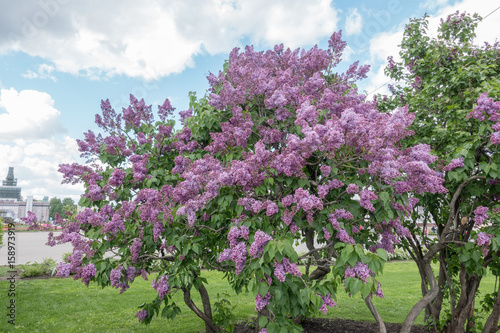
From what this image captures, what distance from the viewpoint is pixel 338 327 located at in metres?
Result: 6.19

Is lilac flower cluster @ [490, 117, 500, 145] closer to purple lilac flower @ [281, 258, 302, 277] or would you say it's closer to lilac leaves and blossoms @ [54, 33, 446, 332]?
lilac leaves and blossoms @ [54, 33, 446, 332]

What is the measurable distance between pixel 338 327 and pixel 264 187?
13.4 feet

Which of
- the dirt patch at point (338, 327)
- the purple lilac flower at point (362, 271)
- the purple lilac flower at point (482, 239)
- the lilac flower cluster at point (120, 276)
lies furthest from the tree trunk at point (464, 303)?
the lilac flower cluster at point (120, 276)

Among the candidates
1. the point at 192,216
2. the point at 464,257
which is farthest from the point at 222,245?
the point at 464,257

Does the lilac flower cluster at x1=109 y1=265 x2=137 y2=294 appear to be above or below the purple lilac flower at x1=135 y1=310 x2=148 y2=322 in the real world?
above

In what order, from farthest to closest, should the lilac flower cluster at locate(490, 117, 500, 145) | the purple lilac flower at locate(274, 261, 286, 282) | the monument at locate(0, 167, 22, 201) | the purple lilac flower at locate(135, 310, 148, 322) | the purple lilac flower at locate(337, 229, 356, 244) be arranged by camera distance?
the monument at locate(0, 167, 22, 201) < the purple lilac flower at locate(135, 310, 148, 322) < the lilac flower cluster at locate(490, 117, 500, 145) < the purple lilac flower at locate(337, 229, 356, 244) < the purple lilac flower at locate(274, 261, 286, 282)

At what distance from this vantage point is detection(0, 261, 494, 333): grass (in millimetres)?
6479

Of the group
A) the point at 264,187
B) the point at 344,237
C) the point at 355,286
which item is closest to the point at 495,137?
the point at 344,237

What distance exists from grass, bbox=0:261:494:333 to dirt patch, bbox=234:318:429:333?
458mm

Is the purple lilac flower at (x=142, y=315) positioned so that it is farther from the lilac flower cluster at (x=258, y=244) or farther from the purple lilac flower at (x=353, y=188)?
the purple lilac flower at (x=353, y=188)

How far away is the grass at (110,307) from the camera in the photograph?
648 cm

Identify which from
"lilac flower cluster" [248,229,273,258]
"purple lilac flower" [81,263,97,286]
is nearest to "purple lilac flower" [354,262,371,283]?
"lilac flower cluster" [248,229,273,258]

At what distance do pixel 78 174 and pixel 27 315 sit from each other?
14.9 ft

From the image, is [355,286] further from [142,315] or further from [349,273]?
[142,315]
